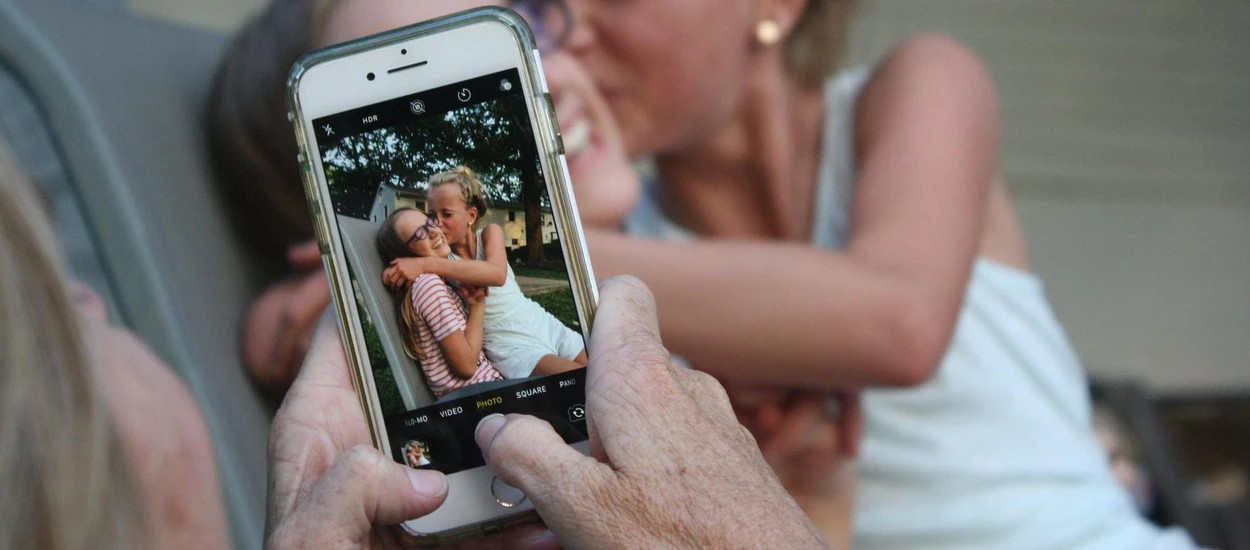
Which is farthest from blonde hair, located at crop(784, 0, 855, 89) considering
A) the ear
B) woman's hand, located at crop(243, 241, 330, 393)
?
woman's hand, located at crop(243, 241, 330, 393)

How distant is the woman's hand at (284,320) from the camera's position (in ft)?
2.21

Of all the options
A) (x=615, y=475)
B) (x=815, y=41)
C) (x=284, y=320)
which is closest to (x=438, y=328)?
(x=615, y=475)

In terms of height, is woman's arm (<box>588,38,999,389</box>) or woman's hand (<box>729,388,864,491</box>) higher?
woman's arm (<box>588,38,999,389</box>)

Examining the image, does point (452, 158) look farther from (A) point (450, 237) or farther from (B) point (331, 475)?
(B) point (331, 475)

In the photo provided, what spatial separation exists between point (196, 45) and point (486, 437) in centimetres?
50

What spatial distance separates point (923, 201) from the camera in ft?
2.76

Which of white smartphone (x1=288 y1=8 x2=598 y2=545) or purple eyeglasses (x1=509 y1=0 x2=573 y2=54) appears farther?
purple eyeglasses (x1=509 y1=0 x2=573 y2=54)

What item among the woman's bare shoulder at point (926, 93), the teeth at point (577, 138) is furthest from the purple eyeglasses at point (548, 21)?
the woman's bare shoulder at point (926, 93)

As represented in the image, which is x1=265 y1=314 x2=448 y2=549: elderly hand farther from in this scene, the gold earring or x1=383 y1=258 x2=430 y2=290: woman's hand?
the gold earring

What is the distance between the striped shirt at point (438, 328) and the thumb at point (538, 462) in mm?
45

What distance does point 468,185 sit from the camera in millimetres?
478

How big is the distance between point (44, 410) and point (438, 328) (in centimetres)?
19

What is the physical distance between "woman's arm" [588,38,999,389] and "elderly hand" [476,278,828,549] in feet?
0.89

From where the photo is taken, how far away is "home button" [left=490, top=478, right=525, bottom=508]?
0.47 meters
